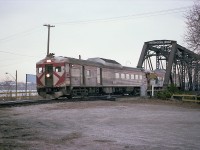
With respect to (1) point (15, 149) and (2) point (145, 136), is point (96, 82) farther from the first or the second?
(1) point (15, 149)

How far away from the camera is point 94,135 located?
10.6 m

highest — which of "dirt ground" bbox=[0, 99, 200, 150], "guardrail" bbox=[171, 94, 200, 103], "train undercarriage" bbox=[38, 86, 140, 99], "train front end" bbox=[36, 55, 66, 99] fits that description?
"train front end" bbox=[36, 55, 66, 99]

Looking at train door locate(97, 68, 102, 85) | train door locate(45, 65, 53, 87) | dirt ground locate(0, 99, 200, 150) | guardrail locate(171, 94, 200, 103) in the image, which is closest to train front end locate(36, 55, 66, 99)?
train door locate(45, 65, 53, 87)

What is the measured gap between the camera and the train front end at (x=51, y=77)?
87.2ft

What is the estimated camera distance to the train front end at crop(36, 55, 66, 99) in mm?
26594

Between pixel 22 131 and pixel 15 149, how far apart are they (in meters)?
2.82

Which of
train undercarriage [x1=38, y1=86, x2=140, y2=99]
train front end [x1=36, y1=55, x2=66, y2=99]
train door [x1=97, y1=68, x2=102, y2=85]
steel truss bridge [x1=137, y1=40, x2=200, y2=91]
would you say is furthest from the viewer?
steel truss bridge [x1=137, y1=40, x2=200, y2=91]

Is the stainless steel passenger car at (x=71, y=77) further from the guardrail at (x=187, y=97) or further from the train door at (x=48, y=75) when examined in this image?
the guardrail at (x=187, y=97)

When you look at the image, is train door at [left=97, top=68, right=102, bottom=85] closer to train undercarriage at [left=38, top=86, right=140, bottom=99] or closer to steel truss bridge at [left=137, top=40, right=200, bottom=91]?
train undercarriage at [left=38, top=86, right=140, bottom=99]

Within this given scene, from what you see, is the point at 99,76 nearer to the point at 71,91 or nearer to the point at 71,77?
the point at 71,91

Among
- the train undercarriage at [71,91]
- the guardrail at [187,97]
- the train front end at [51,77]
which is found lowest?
the guardrail at [187,97]

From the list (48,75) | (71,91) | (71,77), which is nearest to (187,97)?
(71,91)

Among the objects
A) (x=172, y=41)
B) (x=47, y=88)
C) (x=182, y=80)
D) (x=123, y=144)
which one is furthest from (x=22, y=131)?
(x=182, y=80)

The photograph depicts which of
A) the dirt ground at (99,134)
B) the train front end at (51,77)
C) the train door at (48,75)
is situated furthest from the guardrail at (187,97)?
the dirt ground at (99,134)
